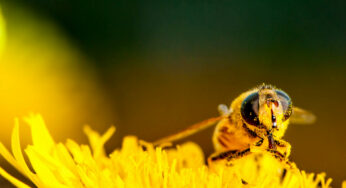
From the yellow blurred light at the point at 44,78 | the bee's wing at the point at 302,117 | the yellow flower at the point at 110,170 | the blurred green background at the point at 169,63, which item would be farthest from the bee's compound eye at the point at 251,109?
the yellow blurred light at the point at 44,78

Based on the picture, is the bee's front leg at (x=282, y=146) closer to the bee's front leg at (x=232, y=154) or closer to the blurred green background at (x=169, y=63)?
the bee's front leg at (x=232, y=154)

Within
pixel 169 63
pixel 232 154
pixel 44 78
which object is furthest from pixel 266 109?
pixel 169 63

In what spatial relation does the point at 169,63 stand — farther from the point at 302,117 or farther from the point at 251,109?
the point at 251,109

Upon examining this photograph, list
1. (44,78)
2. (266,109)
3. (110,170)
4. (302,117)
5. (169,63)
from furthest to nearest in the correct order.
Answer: (169,63)
(44,78)
(302,117)
(110,170)
(266,109)

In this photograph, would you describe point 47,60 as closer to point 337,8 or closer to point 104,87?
point 104,87

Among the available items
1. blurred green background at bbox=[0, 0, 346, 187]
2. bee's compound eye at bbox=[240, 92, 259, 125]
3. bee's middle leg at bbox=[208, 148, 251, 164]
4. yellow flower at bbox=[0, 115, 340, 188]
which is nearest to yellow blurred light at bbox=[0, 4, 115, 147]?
blurred green background at bbox=[0, 0, 346, 187]

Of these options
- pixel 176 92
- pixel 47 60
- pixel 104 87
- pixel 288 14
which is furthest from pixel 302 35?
pixel 47 60
